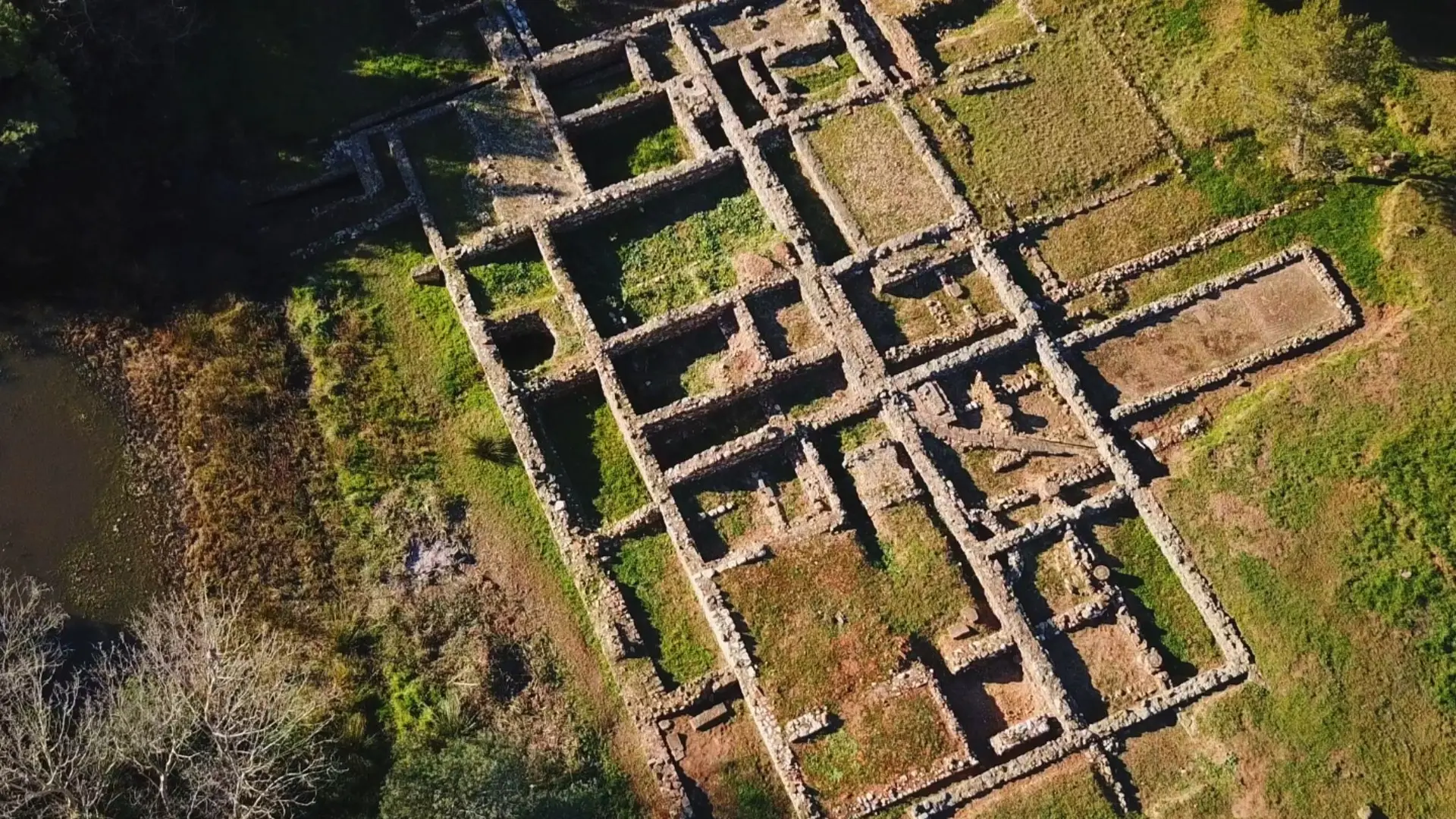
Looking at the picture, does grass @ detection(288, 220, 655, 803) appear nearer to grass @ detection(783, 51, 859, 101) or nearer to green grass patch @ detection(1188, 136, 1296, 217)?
grass @ detection(783, 51, 859, 101)

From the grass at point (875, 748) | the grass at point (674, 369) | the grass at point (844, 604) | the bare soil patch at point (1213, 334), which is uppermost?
the grass at point (674, 369)

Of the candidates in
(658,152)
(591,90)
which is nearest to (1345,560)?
(658,152)

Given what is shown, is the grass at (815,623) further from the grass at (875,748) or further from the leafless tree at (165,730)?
the leafless tree at (165,730)

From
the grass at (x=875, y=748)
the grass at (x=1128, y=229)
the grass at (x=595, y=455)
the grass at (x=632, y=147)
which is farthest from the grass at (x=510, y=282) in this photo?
the grass at (x=1128, y=229)

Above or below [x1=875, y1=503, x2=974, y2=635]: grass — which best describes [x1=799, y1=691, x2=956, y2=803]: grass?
below

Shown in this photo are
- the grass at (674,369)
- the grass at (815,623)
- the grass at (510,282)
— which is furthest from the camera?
the grass at (510,282)

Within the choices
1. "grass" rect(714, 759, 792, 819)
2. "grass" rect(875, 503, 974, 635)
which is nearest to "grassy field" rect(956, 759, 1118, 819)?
"grass" rect(875, 503, 974, 635)

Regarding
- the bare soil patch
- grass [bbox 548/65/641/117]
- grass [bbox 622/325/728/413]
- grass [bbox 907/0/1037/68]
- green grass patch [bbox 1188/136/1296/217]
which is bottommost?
the bare soil patch
